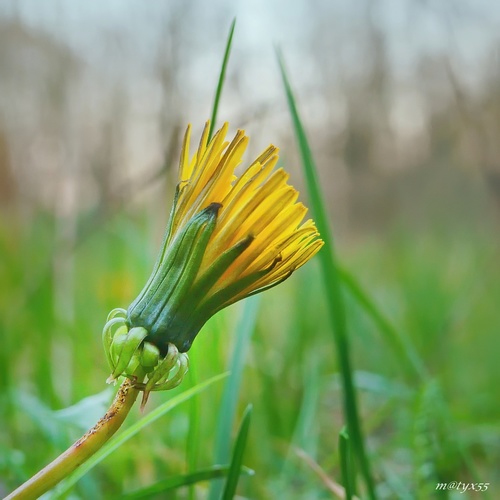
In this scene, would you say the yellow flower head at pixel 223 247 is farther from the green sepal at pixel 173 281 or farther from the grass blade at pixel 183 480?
the grass blade at pixel 183 480

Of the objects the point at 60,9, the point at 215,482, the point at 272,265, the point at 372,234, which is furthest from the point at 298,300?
the point at 372,234

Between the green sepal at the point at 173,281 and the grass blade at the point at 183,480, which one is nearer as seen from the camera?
the green sepal at the point at 173,281

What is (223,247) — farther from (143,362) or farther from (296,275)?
(296,275)

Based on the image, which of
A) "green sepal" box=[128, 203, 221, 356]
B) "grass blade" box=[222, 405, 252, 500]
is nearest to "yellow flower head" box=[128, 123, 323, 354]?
"green sepal" box=[128, 203, 221, 356]

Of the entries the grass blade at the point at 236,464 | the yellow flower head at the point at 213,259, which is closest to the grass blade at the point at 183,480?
the grass blade at the point at 236,464

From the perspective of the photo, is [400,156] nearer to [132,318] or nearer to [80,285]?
[80,285]

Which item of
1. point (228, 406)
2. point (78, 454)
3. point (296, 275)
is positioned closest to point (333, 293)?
point (228, 406)
